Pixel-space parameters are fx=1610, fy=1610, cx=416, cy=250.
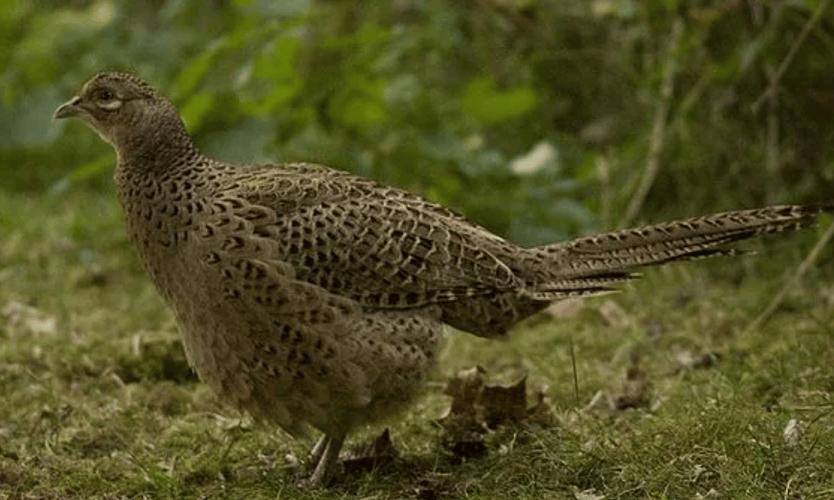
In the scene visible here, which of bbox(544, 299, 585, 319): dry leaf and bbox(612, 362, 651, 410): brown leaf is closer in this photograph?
bbox(612, 362, 651, 410): brown leaf

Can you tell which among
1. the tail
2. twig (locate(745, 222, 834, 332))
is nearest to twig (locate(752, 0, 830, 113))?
twig (locate(745, 222, 834, 332))

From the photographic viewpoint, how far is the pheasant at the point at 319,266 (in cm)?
475

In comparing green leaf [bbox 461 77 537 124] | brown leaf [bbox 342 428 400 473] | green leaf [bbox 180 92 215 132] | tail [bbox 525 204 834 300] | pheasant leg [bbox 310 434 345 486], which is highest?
green leaf [bbox 180 92 215 132]

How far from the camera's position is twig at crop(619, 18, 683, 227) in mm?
7516

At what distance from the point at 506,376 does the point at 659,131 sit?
1.85m

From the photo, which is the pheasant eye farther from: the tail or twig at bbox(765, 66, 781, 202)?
twig at bbox(765, 66, 781, 202)

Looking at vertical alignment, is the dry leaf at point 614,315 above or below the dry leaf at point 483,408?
below

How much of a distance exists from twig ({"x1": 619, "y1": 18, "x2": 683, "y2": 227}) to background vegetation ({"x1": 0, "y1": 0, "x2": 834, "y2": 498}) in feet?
0.06

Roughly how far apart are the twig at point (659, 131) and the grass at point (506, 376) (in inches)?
13.7

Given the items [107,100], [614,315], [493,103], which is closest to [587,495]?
[107,100]

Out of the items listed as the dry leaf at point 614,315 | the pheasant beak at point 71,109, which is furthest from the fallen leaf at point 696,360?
the pheasant beak at point 71,109

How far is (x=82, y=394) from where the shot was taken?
5961 mm

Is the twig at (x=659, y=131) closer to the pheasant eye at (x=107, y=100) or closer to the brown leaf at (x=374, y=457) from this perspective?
the brown leaf at (x=374, y=457)

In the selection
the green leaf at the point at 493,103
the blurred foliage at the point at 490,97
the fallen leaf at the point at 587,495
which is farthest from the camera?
the green leaf at the point at 493,103
